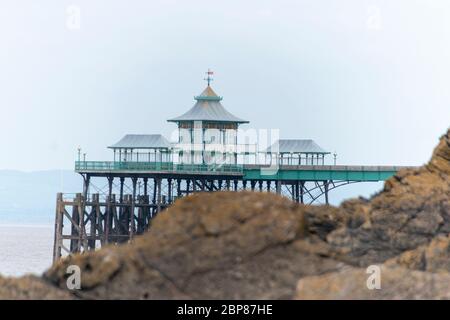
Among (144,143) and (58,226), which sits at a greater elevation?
(144,143)

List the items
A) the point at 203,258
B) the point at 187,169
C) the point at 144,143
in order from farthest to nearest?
1. the point at 144,143
2. the point at 187,169
3. the point at 203,258

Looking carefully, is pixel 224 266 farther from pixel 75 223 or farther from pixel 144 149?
pixel 144 149

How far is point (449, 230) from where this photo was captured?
77.8 feet

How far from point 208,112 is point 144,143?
5.11 meters

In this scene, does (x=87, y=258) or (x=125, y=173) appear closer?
(x=87, y=258)

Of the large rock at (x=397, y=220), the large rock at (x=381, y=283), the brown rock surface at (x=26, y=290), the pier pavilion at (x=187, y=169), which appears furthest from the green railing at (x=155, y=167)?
→ the brown rock surface at (x=26, y=290)

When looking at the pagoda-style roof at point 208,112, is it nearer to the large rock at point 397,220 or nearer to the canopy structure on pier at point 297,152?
the canopy structure on pier at point 297,152

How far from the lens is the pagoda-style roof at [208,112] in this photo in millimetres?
93438

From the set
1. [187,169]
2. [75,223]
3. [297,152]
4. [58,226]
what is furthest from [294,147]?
[58,226]

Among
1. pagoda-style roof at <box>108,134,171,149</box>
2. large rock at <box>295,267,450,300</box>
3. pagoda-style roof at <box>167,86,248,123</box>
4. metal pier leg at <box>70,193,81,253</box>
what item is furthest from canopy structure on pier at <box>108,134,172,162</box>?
large rock at <box>295,267,450,300</box>

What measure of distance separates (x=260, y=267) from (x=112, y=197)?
6985cm

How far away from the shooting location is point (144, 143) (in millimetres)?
92625
